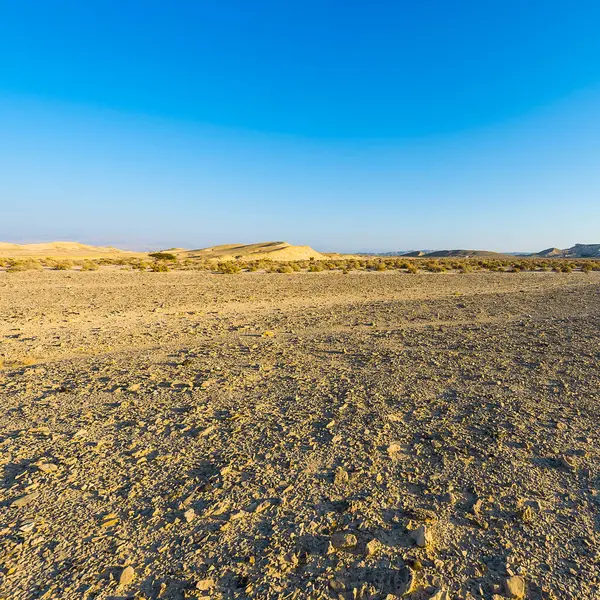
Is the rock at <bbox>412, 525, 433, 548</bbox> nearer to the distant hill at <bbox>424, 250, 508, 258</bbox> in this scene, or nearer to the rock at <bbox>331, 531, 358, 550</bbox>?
the rock at <bbox>331, 531, 358, 550</bbox>

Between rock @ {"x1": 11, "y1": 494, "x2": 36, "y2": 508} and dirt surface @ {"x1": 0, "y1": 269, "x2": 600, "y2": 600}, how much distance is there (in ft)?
0.04

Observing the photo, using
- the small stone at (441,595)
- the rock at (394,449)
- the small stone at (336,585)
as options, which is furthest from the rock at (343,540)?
the rock at (394,449)

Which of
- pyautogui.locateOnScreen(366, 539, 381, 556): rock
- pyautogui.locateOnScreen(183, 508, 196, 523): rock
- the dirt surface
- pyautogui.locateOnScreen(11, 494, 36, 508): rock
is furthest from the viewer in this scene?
pyautogui.locateOnScreen(11, 494, 36, 508): rock

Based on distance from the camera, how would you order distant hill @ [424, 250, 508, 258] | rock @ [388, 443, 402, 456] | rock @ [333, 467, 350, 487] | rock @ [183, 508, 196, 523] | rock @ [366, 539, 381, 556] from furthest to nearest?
distant hill @ [424, 250, 508, 258] < rock @ [388, 443, 402, 456] < rock @ [333, 467, 350, 487] < rock @ [183, 508, 196, 523] < rock @ [366, 539, 381, 556]

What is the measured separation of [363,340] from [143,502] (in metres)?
6.35

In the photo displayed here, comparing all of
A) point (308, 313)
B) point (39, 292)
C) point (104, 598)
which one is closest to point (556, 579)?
point (104, 598)

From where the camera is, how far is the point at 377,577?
2320mm

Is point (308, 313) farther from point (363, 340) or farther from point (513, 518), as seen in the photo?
point (513, 518)

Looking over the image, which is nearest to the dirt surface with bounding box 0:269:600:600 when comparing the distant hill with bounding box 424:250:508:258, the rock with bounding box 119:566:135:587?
the rock with bounding box 119:566:135:587

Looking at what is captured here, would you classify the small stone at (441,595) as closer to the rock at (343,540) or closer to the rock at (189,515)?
the rock at (343,540)

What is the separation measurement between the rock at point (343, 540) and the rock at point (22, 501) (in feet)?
8.01

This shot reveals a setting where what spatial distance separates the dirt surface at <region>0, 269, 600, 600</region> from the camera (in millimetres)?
2344

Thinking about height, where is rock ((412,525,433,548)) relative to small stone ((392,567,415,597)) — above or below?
above

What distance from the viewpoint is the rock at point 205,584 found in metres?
2.21
